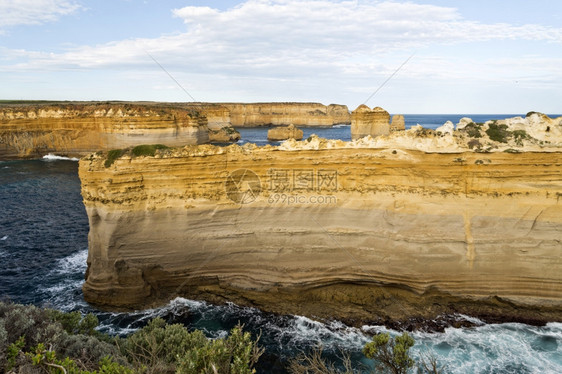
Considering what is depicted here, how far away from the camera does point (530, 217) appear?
14758mm

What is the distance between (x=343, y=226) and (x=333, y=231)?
0.52 metres

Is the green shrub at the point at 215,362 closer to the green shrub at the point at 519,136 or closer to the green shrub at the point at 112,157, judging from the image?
the green shrub at the point at 112,157

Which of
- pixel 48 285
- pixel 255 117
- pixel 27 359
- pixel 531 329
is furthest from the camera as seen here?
pixel 255 117

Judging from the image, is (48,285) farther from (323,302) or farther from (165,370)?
(323,302)

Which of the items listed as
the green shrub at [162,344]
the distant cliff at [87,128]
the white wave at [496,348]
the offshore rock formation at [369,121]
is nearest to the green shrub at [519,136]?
the white wave at [496,348]

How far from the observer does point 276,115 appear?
134 m

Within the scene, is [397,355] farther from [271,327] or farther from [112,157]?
[112,157]

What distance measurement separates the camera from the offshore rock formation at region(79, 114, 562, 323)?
48.7ft

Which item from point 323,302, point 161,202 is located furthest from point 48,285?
point 323,302

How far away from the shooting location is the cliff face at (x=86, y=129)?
57219 mm

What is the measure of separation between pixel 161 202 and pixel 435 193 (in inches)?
495

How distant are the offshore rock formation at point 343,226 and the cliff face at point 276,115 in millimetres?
118222

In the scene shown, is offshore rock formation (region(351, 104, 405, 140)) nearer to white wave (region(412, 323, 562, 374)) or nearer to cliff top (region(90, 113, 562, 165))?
cliff top (region(90, 113, 562, 165))

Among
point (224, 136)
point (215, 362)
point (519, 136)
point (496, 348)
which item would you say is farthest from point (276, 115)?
point (215, 362)
